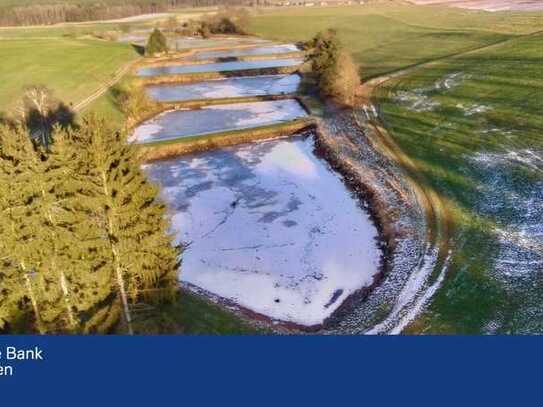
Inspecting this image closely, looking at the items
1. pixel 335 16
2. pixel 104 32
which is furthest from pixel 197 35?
pixel 335 16

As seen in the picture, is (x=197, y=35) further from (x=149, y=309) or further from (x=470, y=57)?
(x=149, y=309)

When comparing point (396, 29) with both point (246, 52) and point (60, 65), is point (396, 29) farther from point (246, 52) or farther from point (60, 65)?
point (60, 65)

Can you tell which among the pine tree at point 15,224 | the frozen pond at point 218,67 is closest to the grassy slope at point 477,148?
the pine tree at point 15,224

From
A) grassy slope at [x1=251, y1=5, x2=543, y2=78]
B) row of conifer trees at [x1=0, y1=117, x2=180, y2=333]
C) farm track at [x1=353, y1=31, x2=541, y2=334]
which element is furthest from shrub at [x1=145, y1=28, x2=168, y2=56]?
row of conifer trees at [x1=0, y1=117, x2=180, y2=333]

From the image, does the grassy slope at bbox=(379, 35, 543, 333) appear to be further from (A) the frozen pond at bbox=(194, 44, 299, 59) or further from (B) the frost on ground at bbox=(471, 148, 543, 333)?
(A) the frozen pond at bbox=(194, 44, 299, 59)

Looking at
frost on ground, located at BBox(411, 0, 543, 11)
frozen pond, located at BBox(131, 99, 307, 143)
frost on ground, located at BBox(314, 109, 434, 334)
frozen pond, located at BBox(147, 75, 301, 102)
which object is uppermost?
frost on ground, located at BBox(411, 0, 543, 11)

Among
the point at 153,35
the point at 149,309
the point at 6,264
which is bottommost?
the point at 149,309

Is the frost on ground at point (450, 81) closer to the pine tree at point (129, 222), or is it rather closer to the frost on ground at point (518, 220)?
the frost on ground at point (518, 220)
